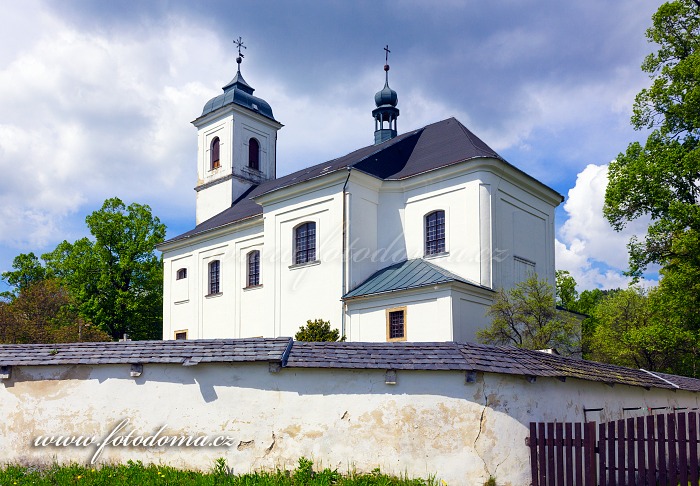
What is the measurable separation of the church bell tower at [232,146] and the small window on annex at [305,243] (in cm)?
1072

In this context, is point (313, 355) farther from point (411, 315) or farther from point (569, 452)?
point (411, 315)

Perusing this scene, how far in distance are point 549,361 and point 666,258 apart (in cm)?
1264

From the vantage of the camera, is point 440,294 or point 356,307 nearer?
point 440,294

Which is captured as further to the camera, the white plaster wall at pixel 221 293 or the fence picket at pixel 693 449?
the white plaster wall at pixel 221 293

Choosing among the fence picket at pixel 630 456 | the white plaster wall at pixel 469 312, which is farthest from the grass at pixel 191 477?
the white plaster wall at pixel 469 312

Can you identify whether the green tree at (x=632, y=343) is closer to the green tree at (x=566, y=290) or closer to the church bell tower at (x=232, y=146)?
the green tree at (x=566, y=290)

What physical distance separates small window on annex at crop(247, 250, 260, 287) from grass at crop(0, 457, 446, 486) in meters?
20.2

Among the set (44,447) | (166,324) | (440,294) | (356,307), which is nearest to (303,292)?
(356,307)

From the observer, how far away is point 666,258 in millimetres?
21391

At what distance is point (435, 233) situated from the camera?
24.4 meters

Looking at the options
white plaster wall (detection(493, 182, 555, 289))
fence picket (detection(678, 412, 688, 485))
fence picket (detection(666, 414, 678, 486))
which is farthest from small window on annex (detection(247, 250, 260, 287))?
fence picket (detection(678, 412, 688, 485))

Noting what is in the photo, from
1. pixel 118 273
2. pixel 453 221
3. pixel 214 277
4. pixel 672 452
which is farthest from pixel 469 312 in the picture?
pixel 118 273

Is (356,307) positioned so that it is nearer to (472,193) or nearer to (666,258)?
(472,193)

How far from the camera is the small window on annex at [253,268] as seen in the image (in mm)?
30172
